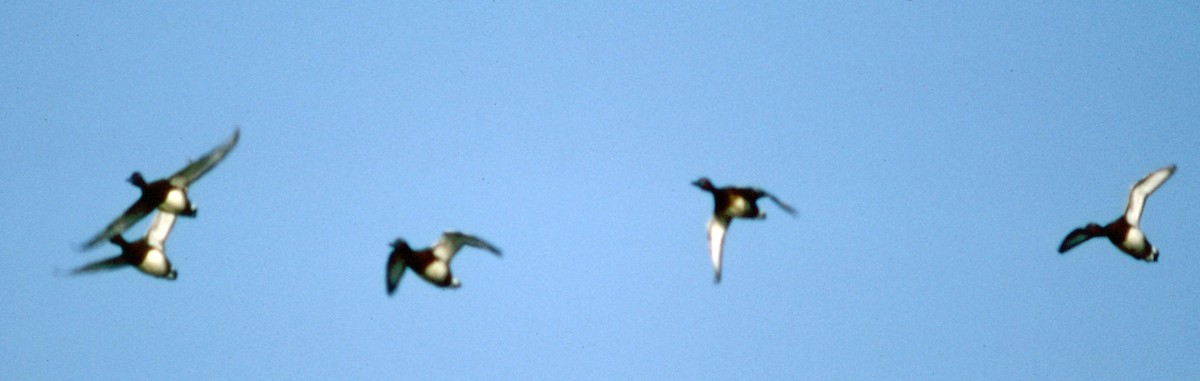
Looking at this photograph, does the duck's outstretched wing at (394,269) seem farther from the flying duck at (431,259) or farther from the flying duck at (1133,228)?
the flying duck at (1133,228)

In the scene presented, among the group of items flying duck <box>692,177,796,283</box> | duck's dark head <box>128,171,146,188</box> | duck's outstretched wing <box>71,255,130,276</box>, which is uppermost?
duck's dark head <box>128,171,146,188</box>

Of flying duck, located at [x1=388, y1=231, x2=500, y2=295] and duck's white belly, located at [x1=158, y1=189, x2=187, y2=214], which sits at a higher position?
duck's white belly, located at [x1=158, y1=189, x2=187, y2=214]

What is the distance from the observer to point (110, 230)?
58.8ft

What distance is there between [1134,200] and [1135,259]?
1.11m

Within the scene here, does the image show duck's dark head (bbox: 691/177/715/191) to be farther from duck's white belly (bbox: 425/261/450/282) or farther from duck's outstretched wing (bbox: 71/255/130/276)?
duck's outstretched wing (bbox: 71/255/130/276)

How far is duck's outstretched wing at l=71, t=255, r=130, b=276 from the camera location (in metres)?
18.6

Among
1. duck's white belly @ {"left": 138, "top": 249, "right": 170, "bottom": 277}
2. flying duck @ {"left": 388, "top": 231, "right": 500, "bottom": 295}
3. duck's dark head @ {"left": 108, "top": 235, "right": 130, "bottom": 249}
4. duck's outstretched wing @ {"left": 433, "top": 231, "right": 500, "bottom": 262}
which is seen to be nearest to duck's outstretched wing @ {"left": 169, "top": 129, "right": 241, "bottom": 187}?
duck's dark head @ {"left": 108, "top": 235, "right": 130, "bottom": 249}

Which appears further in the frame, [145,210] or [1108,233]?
[1108,233]

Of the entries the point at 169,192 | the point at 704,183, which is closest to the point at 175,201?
the point at 169,192

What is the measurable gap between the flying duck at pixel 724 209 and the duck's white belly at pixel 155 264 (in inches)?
365

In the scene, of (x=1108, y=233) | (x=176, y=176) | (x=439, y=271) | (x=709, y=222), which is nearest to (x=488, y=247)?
(x=439, y=271)

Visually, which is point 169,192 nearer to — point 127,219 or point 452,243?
point 127,219

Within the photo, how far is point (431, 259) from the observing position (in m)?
18.2

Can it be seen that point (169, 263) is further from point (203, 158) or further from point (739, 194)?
Answer: point (739, 194)
